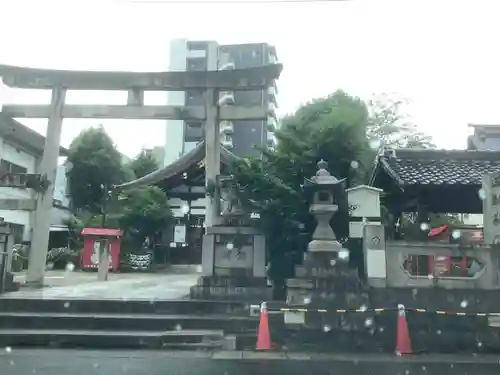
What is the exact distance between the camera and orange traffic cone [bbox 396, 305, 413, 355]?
9.08m

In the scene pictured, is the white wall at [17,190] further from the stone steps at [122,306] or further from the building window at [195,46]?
the building window at [195,46]

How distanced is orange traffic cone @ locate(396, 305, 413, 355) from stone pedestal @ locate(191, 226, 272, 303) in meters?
3.05

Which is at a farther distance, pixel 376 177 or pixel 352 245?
pixel 376 177

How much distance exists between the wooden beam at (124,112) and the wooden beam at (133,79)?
552 mm

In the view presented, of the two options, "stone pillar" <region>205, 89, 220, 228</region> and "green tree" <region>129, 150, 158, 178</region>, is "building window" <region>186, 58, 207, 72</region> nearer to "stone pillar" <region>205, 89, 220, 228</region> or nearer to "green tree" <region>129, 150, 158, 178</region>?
"green tree" <region>129, 150, 158, 178</region>

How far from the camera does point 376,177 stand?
15.6 metres

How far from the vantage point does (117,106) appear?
1319 cm

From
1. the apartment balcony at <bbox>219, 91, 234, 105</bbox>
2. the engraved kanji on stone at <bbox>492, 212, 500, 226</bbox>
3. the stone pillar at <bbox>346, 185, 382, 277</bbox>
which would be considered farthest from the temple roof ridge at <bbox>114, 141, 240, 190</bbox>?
the engraved kanji on stone at <bbox>492, 212, 500, 226</bbox>

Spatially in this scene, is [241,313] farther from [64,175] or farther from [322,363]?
[64,175]

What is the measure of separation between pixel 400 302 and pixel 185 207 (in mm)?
20152

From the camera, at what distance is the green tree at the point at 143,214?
1023 inches

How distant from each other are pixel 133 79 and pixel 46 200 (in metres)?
4.11

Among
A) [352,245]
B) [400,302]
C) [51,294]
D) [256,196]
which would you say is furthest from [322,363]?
[51,294]

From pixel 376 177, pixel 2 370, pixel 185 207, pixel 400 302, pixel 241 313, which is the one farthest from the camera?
pixel 185 207
